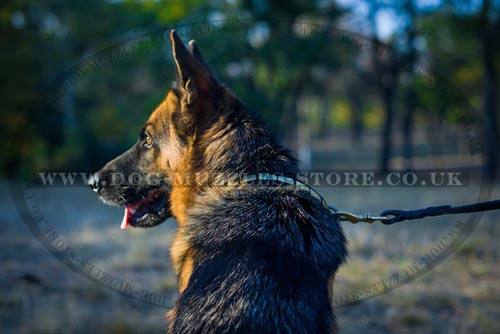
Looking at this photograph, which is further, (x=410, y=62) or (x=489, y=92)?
(x=489, y=92)

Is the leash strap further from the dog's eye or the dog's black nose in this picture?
the dog's black nose

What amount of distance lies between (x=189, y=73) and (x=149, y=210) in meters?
1.15

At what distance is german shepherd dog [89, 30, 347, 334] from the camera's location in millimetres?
2061

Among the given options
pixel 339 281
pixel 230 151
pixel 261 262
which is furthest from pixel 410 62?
pixel 261 262

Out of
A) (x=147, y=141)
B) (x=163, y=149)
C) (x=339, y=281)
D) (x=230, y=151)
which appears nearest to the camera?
(x=230, y=151)

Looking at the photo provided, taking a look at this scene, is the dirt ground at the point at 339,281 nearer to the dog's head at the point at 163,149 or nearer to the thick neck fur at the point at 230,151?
the dog's head at the point at 163,149

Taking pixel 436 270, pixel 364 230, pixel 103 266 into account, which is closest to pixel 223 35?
pixel 364 230

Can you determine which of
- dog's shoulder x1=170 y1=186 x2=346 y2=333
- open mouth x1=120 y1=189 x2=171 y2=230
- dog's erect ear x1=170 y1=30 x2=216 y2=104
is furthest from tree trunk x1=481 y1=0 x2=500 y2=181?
dog's shoulder x1=170 y1=186 x2=346 y2=333

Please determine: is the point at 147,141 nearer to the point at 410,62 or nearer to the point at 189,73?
the point at 189,73

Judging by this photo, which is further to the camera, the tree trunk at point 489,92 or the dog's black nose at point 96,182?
the tree trunk at point 489,92

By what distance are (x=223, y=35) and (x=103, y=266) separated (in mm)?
7232

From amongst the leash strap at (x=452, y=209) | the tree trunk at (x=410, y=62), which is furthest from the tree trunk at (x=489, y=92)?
the leash strap at (x=452, y=209)

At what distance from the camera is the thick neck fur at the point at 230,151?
103 inches

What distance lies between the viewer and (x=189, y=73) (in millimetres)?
2738
